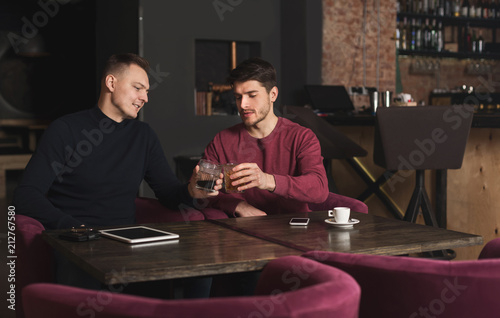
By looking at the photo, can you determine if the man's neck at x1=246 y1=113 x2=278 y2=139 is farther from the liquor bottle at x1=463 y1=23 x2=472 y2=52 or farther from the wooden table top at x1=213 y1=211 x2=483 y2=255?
the liquor bottle at x1=463 y1=23 x2=472 y2=52

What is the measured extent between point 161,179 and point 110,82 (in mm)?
490

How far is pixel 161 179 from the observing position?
273 centimetres

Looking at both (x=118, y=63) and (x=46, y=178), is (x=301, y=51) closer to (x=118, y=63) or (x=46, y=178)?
(x=118, y=63)

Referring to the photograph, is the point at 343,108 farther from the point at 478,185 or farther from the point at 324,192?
the point at 324,192

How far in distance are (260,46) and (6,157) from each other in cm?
287

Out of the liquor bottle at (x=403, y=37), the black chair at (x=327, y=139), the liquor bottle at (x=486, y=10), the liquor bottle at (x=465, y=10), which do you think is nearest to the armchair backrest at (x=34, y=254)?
the black chair at (x=327, y=139)

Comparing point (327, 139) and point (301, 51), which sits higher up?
point (301, 51)

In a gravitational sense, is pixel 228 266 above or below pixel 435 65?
below

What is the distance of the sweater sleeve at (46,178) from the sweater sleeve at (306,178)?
82 centimetres

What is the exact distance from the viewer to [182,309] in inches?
32.7

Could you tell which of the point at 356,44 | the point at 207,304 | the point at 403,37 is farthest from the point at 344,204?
the point at 403,37

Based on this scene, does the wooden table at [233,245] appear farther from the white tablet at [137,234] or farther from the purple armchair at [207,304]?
the purple armchair at [207,304]

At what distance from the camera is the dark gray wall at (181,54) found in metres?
5.07

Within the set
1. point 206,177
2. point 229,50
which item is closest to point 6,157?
point 229,50
